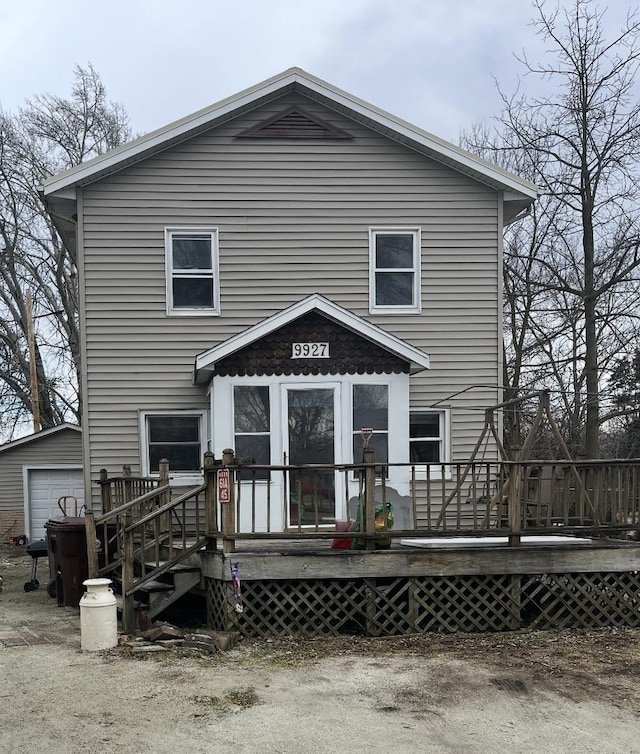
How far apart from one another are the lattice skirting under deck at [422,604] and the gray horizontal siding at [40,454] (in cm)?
1378

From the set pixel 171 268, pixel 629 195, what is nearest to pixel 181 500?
pixel 171 268

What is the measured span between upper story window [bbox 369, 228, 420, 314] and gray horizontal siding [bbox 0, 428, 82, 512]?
11860mm

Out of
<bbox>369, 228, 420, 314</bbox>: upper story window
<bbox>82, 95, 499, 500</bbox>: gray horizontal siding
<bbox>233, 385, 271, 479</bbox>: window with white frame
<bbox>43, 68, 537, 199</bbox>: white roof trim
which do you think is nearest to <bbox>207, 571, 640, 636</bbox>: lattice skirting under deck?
<bbox>233, 385, 271, 479</bbox>: window with white frame

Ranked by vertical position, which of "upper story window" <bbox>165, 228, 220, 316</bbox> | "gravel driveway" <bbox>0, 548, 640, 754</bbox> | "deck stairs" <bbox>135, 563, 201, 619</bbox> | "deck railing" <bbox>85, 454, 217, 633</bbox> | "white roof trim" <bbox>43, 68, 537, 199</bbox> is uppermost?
"white roof trim" <bbox>43, 68, 537, 199</bbox>

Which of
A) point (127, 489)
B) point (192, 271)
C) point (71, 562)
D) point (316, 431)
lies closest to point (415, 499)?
point (316, 431)

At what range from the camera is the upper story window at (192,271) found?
1290 centimetres

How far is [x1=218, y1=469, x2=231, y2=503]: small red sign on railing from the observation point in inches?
350

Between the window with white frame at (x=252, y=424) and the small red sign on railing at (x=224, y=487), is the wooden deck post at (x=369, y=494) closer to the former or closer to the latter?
the small red sign on railing at (x=224, y=487)

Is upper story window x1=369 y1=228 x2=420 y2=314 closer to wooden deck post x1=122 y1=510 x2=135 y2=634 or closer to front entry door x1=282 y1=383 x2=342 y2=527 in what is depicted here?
front entry door x1=282 y1=383 x2=342 y2=527

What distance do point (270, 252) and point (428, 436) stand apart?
145 inches

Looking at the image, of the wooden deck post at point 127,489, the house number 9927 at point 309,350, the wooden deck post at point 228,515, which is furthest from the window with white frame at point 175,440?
the wooden deck post at point 228,515

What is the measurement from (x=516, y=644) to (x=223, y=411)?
4.87 metres

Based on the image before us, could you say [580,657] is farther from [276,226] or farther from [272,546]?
[276,226]

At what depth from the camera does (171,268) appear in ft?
42.4
